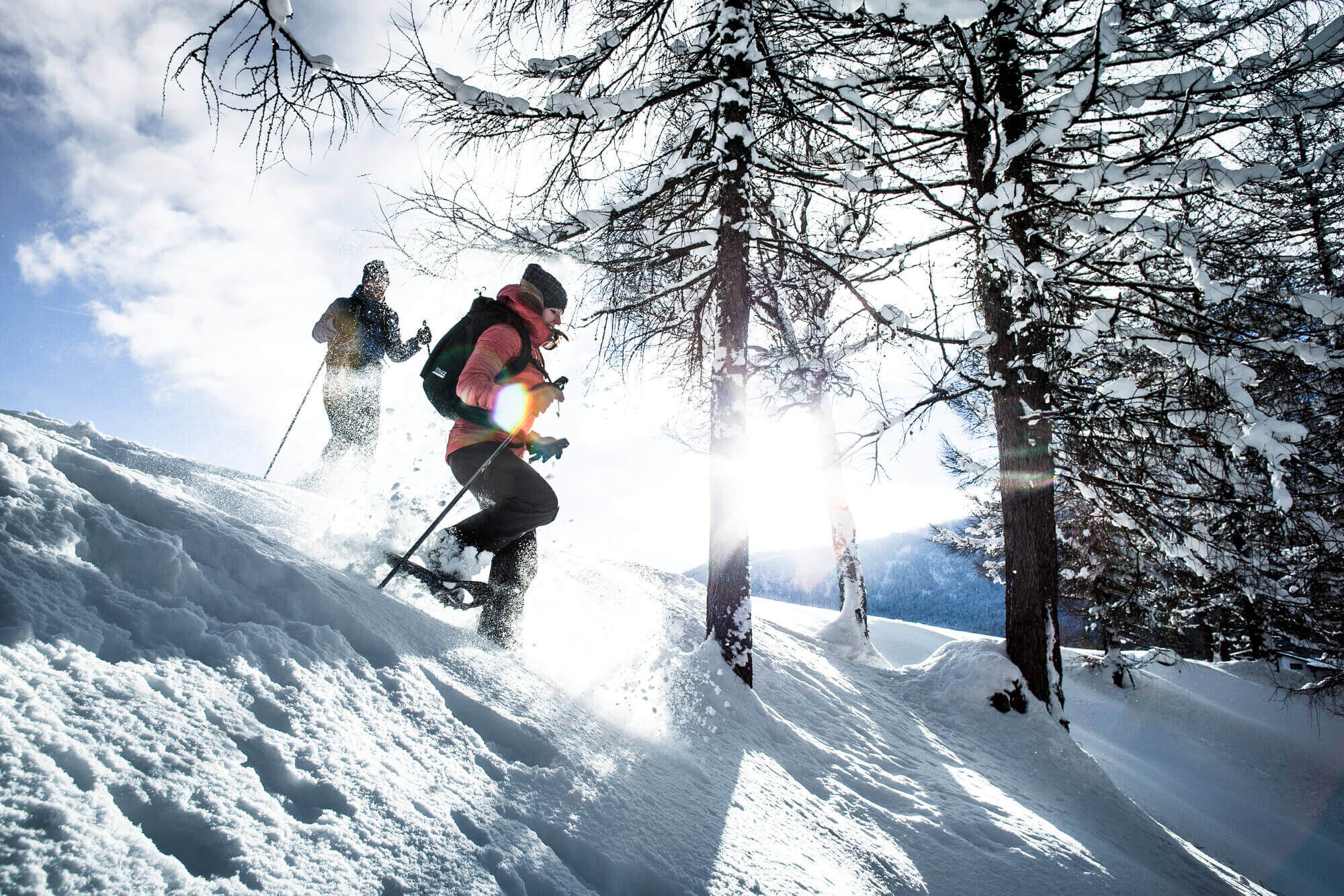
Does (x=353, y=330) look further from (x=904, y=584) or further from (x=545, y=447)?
(x=904, y=584)

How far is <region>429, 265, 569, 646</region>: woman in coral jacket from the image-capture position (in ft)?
9.37

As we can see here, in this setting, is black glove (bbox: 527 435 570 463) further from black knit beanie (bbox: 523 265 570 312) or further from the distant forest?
the distant forest

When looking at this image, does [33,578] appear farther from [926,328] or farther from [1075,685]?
[1075,685]

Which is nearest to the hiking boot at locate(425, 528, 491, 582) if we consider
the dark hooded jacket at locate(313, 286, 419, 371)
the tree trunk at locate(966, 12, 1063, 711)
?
the dark hooded jacket at locate(313, 286, 419, 371)

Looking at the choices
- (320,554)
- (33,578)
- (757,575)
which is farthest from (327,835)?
(757,575)

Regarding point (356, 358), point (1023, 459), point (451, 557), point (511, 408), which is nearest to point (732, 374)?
point (511, 408)

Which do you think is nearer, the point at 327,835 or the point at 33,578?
the point at 327,835

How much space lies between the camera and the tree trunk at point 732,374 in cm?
389

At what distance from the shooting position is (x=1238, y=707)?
30.5ft

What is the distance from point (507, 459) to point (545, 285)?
3.47 ft

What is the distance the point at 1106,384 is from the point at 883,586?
56.5 m

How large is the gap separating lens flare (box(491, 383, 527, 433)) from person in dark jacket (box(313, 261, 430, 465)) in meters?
3.22

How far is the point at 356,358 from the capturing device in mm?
5348

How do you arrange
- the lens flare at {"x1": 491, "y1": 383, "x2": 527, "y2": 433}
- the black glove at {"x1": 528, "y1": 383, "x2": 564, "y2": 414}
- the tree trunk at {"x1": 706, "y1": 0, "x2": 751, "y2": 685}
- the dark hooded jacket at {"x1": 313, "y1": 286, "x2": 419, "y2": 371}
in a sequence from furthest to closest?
1. the dark hooded jacket at {"x1": 313, "y1": 286, "x2": 419, "y2": 371}
2. the tree trunk at {"x1": 706, "y1": 0, "x2": 751, "y2": 685}
3. the black glove at {"x1": 528, "y1": 383, "x2": 564, "y2": 414}
4. the lens flare at {"x1": 491, "y1": 383, "x2": 527, "y2": 433}
